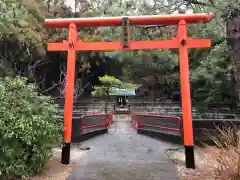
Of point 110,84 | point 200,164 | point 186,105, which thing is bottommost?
point 200,164

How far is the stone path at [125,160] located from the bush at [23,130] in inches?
37.2

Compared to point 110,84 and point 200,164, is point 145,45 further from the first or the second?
point 110,84

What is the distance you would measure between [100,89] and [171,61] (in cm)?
631

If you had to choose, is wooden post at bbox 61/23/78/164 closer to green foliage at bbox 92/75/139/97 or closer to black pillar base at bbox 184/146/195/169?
black pillar base at bbox 184/146/195/169

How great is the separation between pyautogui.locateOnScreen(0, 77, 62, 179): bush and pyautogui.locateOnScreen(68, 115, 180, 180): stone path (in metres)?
0.94

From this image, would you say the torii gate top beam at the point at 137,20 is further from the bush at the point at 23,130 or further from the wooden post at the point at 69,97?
the bush at the point at 23,130

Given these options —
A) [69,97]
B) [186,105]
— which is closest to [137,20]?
[186,105]

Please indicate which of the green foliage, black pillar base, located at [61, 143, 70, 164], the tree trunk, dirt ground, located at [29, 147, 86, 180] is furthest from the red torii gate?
the green foliage

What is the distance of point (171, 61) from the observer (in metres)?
21.8

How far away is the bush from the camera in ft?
17.5

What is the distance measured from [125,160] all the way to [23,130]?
324cm

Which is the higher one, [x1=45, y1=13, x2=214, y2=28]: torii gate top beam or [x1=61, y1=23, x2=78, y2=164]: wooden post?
[x1=45, y1=13, x2=214, y2=28]: torii gate top beam

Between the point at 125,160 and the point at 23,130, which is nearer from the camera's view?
the point at 23,130

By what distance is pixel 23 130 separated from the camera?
5.50 metres
